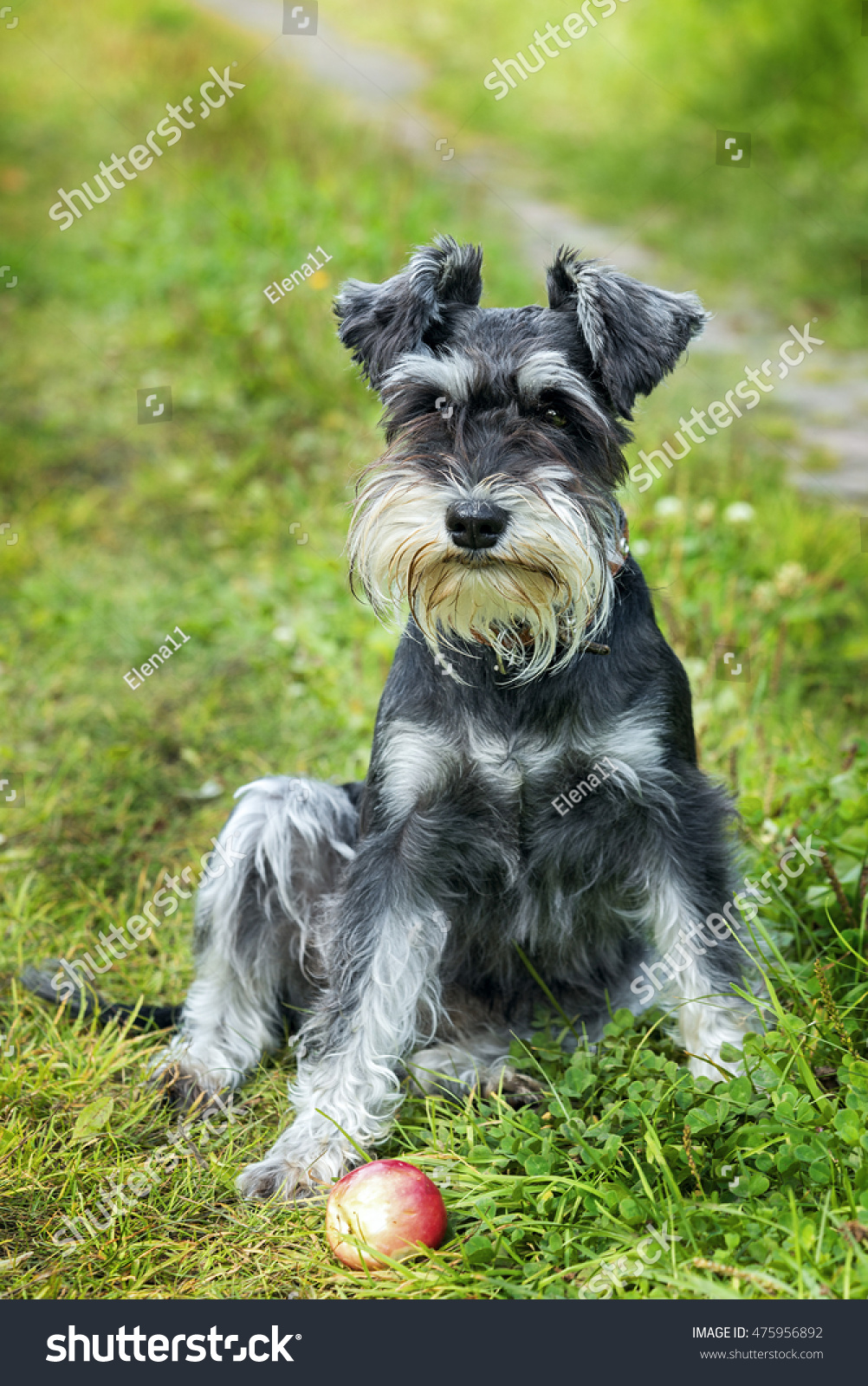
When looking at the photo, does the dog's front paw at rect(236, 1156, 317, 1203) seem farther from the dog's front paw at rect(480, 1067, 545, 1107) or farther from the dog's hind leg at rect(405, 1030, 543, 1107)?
the dog's front paw at rect(480, 1067, 545, 1107)

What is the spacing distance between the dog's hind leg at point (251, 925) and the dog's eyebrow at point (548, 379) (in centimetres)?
142

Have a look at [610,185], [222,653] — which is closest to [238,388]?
[222,653]

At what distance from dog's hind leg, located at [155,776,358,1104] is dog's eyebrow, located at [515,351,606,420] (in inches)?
55.9

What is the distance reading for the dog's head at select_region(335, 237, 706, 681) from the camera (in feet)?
9.37

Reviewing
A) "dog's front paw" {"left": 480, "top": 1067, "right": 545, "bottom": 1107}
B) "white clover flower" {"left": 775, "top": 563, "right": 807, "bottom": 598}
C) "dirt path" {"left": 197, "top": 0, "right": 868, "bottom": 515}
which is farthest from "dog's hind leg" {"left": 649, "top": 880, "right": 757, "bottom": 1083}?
"dirt path" {"left": 197, "top": 0, "right": 868, "bottom": 515}

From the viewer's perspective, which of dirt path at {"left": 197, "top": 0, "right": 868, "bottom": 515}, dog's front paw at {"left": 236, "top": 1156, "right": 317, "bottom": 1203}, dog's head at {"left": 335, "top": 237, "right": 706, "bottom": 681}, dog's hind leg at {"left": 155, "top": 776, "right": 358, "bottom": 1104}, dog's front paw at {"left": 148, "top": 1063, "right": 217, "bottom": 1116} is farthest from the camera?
dirt path at {"left": 197, "top": 0, "right": 868, "bottom": 515}

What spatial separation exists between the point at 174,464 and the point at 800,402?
3.97 meters

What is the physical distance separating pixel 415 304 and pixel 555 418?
0.48m

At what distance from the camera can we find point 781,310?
9039mm

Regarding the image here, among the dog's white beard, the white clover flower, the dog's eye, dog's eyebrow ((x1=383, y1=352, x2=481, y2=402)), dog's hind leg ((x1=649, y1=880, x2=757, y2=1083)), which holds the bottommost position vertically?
dog's hind leg ((x1=649, y1=880, x2=757, y2=1083))

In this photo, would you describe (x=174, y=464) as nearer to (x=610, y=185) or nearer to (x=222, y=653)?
(x=222, y=653)

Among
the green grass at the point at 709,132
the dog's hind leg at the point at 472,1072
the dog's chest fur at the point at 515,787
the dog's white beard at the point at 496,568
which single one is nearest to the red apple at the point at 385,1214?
the dog's hind leg at the point at 472,1072

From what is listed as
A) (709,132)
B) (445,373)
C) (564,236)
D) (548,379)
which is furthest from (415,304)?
(709,132)

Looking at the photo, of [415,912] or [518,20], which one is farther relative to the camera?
[518,20]
